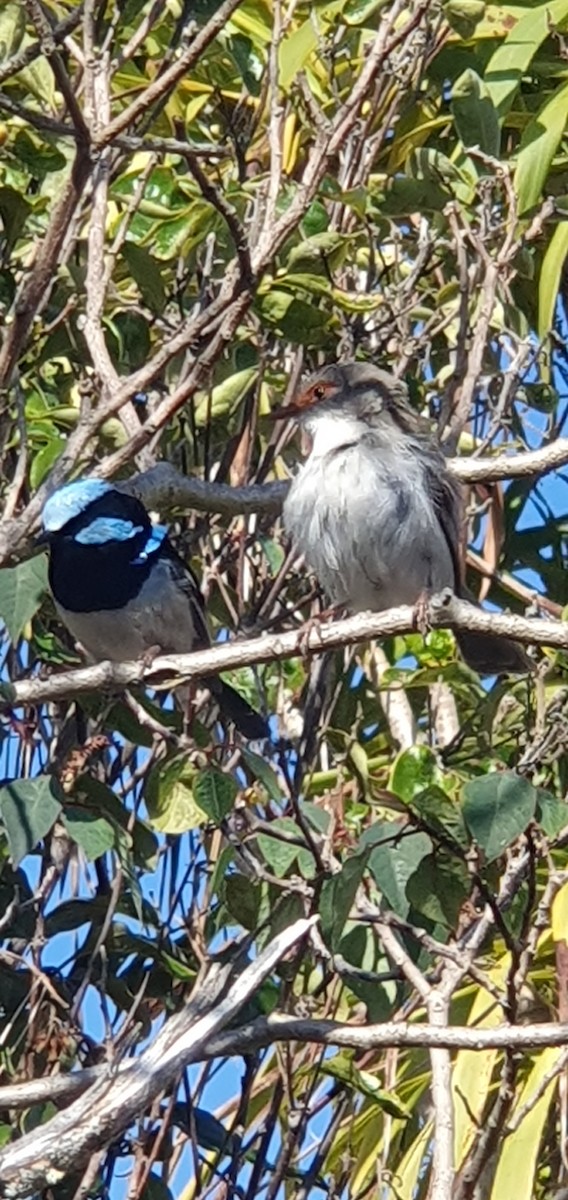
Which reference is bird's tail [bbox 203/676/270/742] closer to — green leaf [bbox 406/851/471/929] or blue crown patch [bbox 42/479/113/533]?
blue crown patch [bbox 42/479/113/533]

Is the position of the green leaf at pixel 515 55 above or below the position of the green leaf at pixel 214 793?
above

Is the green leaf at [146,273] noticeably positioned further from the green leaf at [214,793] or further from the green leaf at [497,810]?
the green leaf at [497,810]

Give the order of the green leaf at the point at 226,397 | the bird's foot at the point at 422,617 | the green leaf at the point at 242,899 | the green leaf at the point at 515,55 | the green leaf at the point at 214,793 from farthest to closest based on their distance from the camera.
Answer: the green leaf at the point at 515,55 < the green leaf at the point at 226,397 < the green leaf at the point at 242,899 < the bird's foot at the point at 422,617 < the green leaf at the point at 214,793

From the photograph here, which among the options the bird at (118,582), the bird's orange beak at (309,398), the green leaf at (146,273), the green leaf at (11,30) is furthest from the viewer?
the bird at (118,582)

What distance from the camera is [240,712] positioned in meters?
4.71

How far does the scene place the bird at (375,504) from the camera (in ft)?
16.3

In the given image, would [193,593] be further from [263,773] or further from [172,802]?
[263,773]

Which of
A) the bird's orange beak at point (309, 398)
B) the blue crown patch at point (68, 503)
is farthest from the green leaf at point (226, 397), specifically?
the blue crown patch at point (68, 503)

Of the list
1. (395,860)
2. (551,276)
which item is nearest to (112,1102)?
(395,860)

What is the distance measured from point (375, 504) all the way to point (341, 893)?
177 cm

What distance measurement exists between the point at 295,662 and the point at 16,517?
0.88 metres

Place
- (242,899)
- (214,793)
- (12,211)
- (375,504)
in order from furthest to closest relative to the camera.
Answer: (375,504) < (12,211) < (242,899) < (214,793)

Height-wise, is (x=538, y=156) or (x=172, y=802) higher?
(x=538, y=156)

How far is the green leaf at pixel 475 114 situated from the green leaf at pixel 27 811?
6.09 feet
